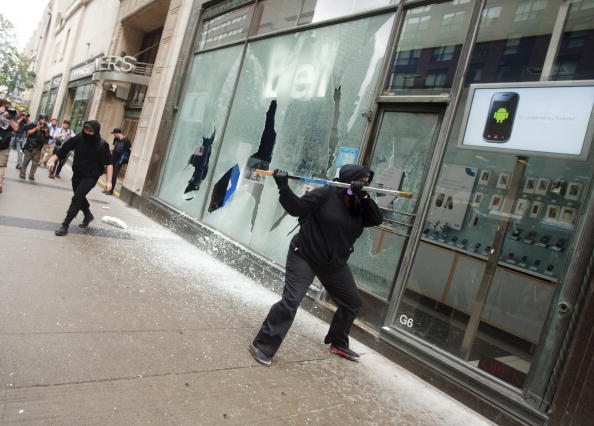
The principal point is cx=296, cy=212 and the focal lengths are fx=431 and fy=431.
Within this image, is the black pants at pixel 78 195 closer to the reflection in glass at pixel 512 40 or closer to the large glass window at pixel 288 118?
the large glass window at pixel 288 118

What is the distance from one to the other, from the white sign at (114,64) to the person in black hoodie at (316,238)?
14.0m

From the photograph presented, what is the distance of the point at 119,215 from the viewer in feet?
28.7

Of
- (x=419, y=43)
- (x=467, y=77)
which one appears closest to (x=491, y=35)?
(x=467, y=77)

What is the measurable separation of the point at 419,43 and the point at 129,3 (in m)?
14.6

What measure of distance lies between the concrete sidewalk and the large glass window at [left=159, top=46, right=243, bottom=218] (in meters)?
3.04

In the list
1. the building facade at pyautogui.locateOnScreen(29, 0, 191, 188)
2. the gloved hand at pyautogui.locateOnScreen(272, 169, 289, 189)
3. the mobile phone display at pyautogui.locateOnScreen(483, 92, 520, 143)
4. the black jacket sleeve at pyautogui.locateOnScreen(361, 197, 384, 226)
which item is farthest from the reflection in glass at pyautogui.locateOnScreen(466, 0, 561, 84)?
the building facade at pyautogui.locateOnScreen(29, 0, 191, 188)

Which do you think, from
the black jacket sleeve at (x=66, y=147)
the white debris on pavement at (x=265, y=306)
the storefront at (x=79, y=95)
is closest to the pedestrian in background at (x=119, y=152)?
the white debris on pavement at (x=265, y=306)

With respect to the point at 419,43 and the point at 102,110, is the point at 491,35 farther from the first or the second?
the point at 102,110

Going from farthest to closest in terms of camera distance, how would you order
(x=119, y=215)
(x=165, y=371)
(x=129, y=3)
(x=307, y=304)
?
(x=129, y=3) < (x=119, y=215) < (x=307, y=304) < (x=165, y=371)

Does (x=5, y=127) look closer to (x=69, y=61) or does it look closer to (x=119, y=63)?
(x=119, y=63)

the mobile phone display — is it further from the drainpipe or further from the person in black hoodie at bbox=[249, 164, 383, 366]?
the drainpipe

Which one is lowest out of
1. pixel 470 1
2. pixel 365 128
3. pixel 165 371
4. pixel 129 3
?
pixel 165 371

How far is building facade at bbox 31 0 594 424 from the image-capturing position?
11.5 feet

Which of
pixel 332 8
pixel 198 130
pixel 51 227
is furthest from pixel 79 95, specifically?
pixel 332 8
